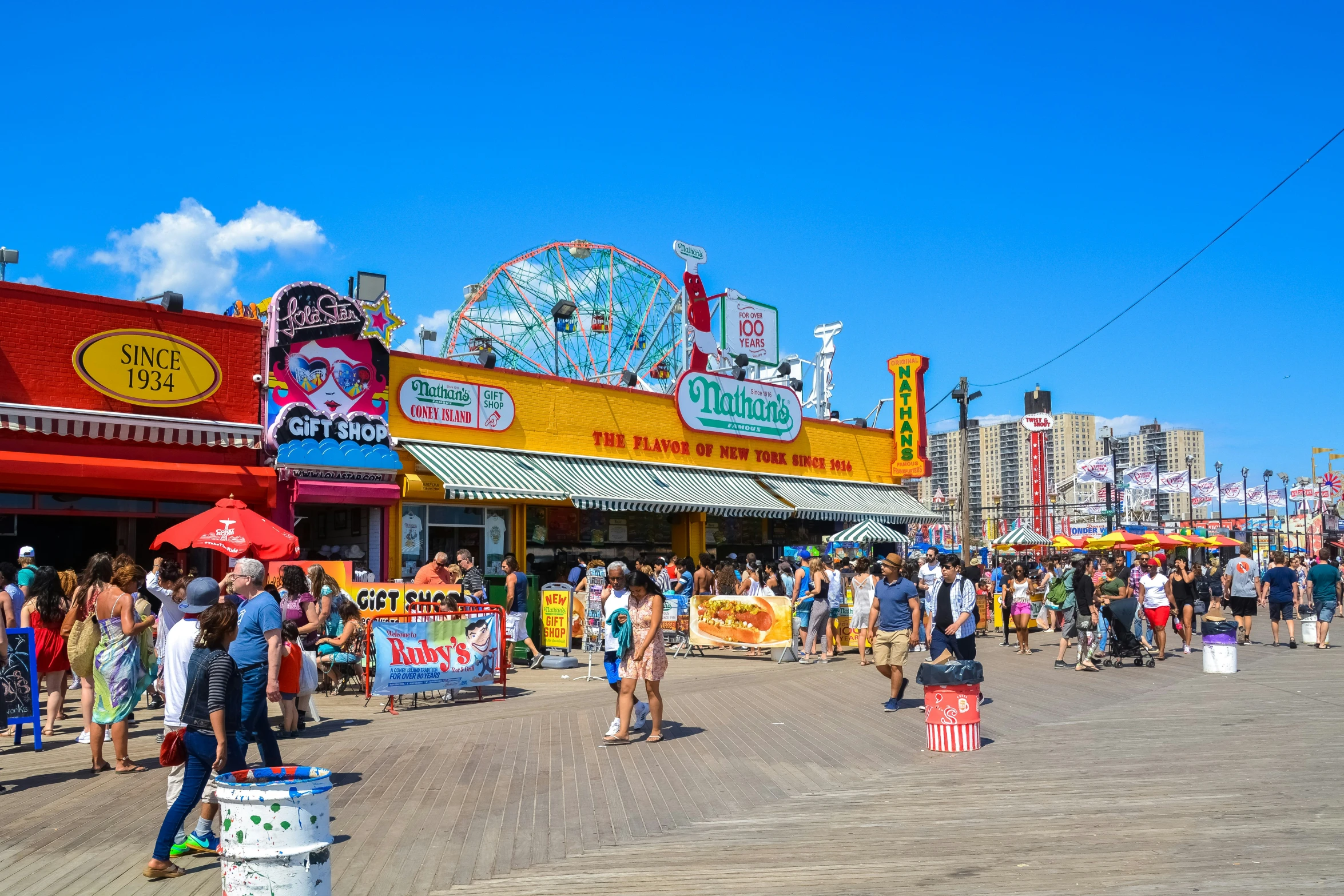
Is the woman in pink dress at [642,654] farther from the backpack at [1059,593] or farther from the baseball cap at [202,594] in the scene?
the backpack at [1059,593]

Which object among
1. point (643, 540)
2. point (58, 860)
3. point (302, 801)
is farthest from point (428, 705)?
point (643, 540)

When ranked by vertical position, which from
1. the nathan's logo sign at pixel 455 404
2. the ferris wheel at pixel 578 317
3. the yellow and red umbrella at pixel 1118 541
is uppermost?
the ferris wheel at pixel 578 317

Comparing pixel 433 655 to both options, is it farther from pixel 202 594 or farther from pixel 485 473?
pixel 485 473

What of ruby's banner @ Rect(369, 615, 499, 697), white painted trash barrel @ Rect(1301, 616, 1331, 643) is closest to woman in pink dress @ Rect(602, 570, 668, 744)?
ruby's banner @ Rect(369, 615, 499, 697)

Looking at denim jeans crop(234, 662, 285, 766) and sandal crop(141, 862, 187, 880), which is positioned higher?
denim jeans crop(234, 662, 285, 766)

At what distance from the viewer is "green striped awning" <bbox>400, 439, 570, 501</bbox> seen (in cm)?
2048

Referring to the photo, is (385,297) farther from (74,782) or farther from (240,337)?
(74,782)

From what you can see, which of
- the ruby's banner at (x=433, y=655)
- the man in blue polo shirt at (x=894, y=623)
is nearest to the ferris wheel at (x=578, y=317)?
the ruby's banner at (x=433, y=655)

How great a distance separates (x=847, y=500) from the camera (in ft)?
99.0

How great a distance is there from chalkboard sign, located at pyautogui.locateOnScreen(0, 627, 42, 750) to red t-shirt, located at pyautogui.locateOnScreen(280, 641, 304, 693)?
2114 millimetres

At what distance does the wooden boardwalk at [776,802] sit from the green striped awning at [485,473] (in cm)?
782

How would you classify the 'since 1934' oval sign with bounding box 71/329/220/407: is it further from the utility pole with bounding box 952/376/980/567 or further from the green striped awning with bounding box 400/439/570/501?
the utility pole with bounding box 952/376/980/567

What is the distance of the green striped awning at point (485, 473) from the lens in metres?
20.5

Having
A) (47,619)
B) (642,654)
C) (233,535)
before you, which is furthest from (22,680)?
(642,654)
